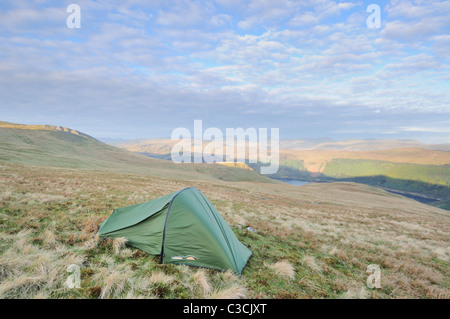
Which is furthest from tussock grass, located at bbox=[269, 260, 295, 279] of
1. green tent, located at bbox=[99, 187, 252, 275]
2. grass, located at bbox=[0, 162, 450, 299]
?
green tent, located at bbox=[99, 187, 252, 275]

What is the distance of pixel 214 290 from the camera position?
5004 mm

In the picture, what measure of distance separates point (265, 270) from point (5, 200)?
13.9m

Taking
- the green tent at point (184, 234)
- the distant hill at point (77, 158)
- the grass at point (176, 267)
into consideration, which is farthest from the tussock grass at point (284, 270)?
the distant hill at point (77, 158)

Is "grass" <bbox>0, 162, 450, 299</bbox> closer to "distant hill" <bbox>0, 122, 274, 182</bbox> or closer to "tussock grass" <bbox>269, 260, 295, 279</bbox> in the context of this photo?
"tussock grass" <bbox>269, 260, 295, 279</bbox>

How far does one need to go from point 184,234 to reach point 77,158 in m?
74.6

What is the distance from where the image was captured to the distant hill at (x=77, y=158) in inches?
1896

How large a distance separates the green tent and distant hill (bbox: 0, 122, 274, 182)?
46338 millimetres

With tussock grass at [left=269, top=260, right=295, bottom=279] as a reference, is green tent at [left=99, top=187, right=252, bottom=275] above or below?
above

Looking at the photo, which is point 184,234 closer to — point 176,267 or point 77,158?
point 176,267

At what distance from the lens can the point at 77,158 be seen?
6316 centimetres

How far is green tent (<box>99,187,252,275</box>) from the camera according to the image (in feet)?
20.1

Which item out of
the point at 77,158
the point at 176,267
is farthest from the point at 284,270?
the point at 77,158

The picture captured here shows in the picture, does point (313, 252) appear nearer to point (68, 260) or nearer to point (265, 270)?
point (265, 270)
